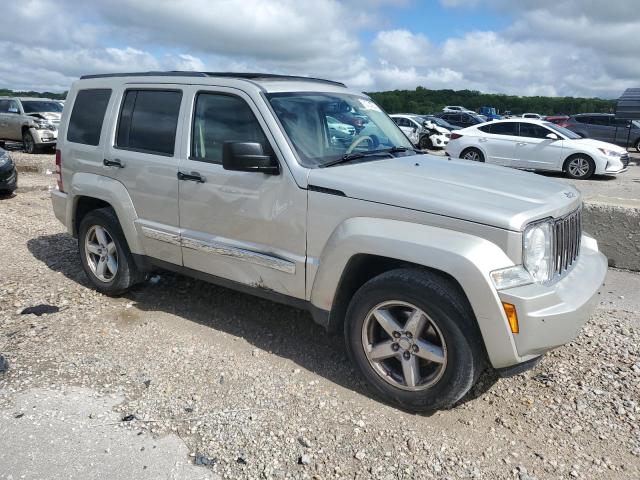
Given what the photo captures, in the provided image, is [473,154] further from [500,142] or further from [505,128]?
[505,128]

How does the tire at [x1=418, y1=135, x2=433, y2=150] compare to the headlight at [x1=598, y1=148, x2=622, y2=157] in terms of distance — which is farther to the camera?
the tire at [x1=418, y1=135, x2=433, y2=150]

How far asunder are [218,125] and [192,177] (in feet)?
1.41

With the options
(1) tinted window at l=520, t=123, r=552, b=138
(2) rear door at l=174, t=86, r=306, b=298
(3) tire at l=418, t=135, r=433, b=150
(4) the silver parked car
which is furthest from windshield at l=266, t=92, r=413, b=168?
(3) tire at l=418, t=135, r=433, b=150

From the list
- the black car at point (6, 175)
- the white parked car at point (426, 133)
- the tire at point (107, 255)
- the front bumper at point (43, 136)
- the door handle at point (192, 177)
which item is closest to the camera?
the door handle at point (192, 177)

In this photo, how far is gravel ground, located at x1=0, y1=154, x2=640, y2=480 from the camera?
288cm

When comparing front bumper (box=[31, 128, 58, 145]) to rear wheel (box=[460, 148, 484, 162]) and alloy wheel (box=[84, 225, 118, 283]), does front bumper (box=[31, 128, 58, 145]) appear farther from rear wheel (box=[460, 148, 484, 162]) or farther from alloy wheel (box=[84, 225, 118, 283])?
alloy wheel (box=[84, 225, 118, 283])

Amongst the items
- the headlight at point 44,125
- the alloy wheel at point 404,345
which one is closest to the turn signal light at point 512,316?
the alloy wheel at point 404,345

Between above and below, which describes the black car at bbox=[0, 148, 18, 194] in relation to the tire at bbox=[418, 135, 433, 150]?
below

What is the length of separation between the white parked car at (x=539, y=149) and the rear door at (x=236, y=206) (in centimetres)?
1258

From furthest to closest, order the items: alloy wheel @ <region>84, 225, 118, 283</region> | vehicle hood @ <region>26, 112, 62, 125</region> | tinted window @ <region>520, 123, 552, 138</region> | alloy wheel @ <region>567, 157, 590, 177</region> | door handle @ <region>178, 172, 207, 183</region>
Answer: vehicle hood @ <region>26, 112, 62, 125</region>
tinted window @ <region>520, 123, 552, 138</region>
alloy wheel @ <region>567, 157, 590, 177</region>
alloy wheel @ <region>84, 225, 118, 283</region>
door handle @ <region>178, 172, 207, 183</region>

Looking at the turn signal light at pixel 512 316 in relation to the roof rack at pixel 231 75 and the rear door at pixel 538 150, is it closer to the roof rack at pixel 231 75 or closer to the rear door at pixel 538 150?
the roof rack at pixel 231 75

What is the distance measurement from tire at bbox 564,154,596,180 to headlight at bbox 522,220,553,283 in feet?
42.2

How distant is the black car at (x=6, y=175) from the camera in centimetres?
954

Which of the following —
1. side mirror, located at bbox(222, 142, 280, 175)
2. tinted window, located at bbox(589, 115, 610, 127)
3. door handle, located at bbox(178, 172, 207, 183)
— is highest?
tinted window, located at bbox(589, 115, 610, 127)
